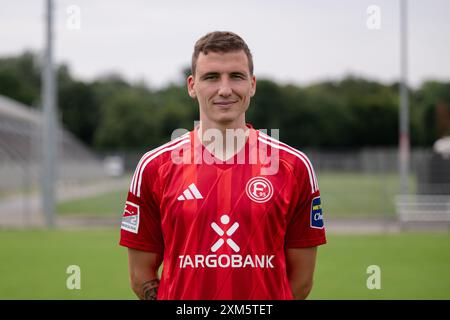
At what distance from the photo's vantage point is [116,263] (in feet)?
37.8

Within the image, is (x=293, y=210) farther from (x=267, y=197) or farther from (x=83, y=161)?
(x=83, y=161)

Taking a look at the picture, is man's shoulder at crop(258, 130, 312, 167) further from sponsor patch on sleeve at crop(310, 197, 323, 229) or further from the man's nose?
the man's nose

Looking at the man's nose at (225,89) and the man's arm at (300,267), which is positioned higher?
the man's nose at (225,89)

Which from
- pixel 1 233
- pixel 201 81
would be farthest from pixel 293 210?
pixel 1 233

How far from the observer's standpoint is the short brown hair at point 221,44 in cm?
257

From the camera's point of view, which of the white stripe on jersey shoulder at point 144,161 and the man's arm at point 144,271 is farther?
the man's arm at point 144,271

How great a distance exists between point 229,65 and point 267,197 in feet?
1.93

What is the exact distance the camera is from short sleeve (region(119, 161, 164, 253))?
2.77 metres

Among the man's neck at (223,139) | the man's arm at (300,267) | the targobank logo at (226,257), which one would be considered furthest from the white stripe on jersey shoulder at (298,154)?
the targobank logo at (226,257)

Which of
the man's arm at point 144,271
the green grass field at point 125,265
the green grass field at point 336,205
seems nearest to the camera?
the man's arm at point 144,271

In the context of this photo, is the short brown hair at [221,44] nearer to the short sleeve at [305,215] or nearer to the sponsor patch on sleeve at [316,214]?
the short sleeve at [305,215]

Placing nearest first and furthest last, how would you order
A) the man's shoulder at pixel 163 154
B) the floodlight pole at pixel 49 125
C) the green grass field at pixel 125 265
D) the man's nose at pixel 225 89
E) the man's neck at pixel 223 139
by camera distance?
the man's nose at pixel 225 89, the man's neck at pixel 223 139, the man's shoulder at pixel 163 154, the green grass field at pixel 125 265, the floodlight pole at pixel 49 125

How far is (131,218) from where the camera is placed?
112 inches

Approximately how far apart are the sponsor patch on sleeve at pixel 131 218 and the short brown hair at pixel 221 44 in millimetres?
715
